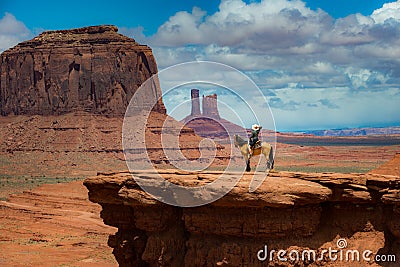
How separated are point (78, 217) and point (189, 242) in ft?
90.6

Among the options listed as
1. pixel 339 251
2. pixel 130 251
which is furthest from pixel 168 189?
pixel 339 251

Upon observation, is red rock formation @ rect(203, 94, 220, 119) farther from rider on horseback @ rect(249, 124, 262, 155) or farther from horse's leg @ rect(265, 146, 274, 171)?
horse's leg @ rect(265, 146, 274, 171)

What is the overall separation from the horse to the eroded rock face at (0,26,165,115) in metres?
80.8

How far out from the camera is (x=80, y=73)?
94.3 metres

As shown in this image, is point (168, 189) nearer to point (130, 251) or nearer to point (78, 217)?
point (130, 251)

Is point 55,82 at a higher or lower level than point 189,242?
higher

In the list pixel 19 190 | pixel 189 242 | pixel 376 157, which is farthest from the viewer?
pixel 376 157

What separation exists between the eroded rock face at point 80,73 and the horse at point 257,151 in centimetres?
8075

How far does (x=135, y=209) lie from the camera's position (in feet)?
46.4

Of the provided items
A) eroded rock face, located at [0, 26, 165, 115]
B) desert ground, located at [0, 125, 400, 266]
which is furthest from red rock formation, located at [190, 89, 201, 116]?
eroded rock face, located at [0, 26, 165, 115]

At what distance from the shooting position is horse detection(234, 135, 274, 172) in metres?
14.4

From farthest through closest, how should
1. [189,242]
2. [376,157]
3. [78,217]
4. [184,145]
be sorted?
[376,157], [184,145], [78,217], [189,242]

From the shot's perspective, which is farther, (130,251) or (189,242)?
(130,251)

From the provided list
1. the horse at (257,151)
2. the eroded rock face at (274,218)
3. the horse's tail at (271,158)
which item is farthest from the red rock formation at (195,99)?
the eroded rock face at (274,218)
